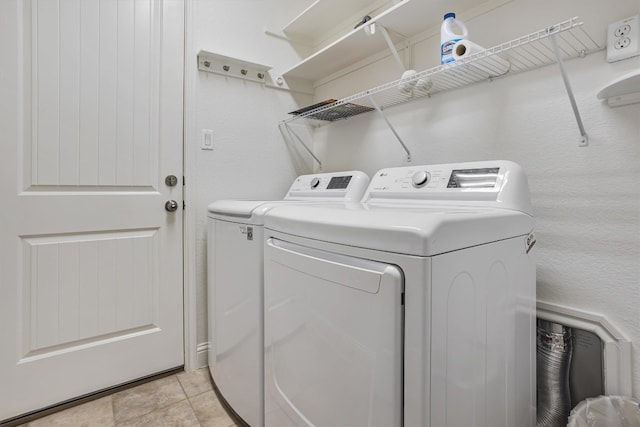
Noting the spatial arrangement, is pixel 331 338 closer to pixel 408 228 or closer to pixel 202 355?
pixel 408 228

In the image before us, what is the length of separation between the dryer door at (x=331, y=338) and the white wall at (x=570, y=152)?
0.82 m

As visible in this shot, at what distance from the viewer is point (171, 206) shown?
67.3 inches

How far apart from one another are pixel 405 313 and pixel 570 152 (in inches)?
35.3

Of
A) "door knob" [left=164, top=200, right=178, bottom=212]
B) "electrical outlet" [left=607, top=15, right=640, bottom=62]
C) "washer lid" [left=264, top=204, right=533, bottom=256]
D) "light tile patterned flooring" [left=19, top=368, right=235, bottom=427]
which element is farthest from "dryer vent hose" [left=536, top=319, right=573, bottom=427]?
"door knob" [left=164, top=200, right=178, bottom=212]

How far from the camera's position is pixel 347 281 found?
0.74 meters

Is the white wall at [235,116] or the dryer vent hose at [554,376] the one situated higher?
the white wall at [235,116]

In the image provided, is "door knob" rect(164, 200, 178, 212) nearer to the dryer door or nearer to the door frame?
the door frame

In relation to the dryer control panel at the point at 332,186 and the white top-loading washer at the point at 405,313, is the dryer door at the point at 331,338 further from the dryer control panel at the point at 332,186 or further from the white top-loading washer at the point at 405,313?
Result: the dryer control panel at the point at 332,186

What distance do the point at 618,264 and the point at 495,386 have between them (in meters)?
0.57

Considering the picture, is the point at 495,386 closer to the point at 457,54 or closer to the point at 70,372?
the point at 457,54

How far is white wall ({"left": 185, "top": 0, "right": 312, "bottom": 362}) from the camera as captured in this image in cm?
179

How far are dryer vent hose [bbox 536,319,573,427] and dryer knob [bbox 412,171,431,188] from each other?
2.15 ft

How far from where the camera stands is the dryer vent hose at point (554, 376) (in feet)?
3.51

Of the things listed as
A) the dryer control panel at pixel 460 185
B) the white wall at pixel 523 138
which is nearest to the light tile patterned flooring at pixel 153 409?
the white wall at pixel 523 138
